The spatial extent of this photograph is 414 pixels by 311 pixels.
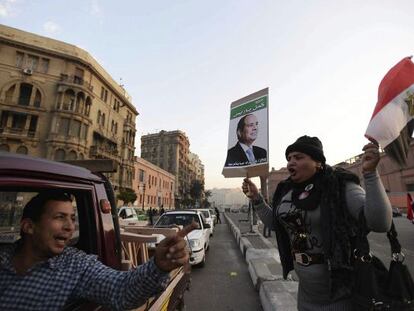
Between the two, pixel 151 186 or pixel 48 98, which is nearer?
pixel 48 98

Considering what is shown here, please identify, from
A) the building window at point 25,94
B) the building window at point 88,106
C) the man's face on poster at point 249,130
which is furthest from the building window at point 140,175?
the man's face on poster at point 249,130

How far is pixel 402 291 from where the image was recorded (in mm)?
1555

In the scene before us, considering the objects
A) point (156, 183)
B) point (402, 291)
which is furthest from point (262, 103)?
point (156, 183)

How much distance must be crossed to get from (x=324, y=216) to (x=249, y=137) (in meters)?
2.74

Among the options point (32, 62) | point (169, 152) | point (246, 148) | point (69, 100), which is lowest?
point (246, 148)

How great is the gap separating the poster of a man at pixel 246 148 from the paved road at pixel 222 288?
2669 millimetres

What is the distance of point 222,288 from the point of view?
6.08 m

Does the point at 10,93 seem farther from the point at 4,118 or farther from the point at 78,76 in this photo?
the point at 78,76

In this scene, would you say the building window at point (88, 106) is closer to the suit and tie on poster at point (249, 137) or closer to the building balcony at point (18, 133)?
the building balcony at point (18, 133)

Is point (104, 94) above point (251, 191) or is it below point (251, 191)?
above

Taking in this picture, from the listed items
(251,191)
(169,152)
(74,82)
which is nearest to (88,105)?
(74,82)

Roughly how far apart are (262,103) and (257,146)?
130 centimetres

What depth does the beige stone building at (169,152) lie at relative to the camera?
79.0 metres

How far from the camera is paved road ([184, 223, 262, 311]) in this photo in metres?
5.01
